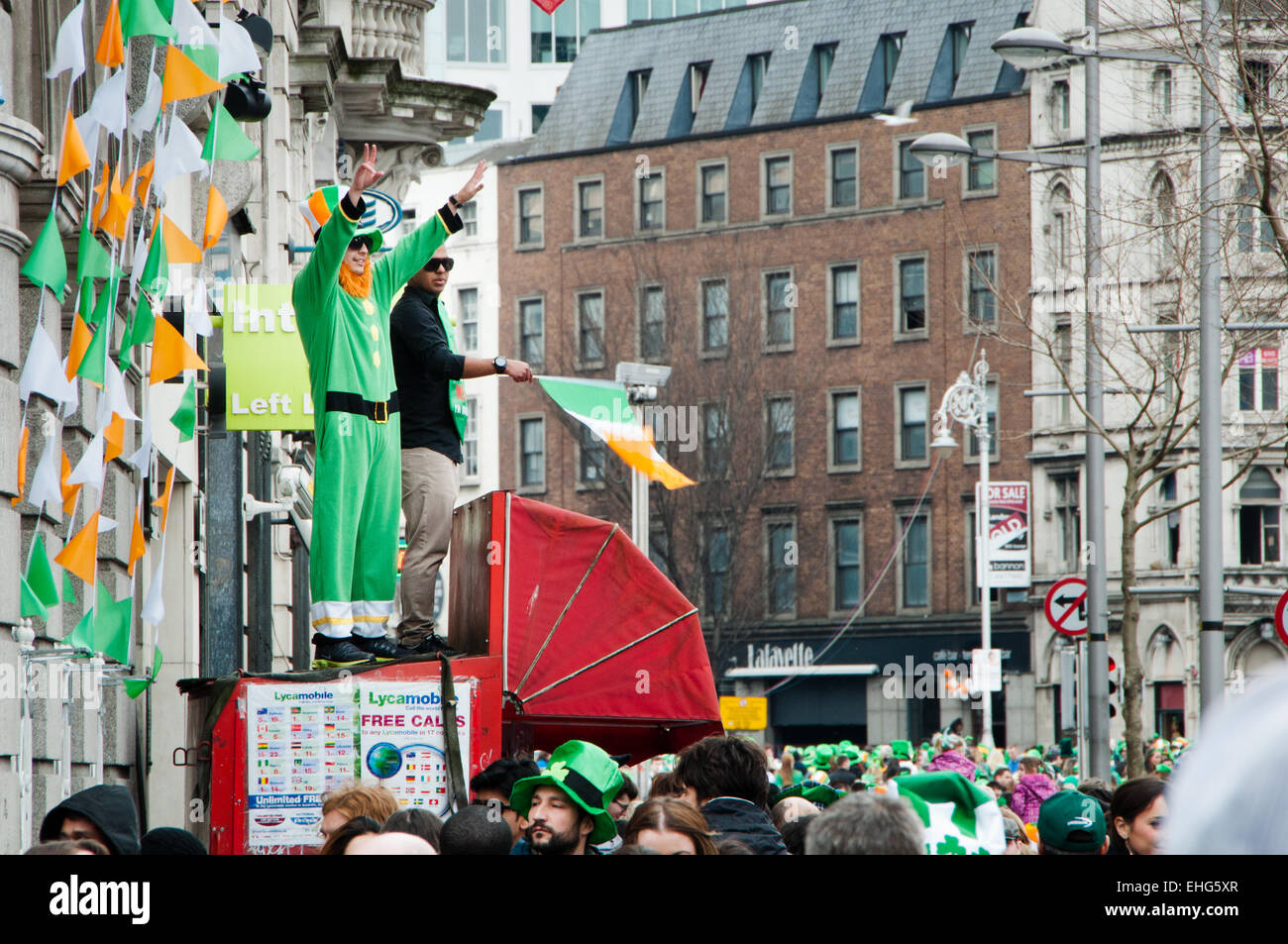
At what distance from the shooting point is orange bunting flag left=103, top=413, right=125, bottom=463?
8.12 meters

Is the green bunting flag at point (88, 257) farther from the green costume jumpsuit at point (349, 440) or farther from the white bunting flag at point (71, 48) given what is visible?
the green costume jumpsuit at point (349, 440)

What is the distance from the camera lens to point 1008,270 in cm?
5684

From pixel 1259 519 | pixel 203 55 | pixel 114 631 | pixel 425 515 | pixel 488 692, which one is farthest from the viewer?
pixel 1259 519

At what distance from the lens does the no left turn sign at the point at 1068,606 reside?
2186cm

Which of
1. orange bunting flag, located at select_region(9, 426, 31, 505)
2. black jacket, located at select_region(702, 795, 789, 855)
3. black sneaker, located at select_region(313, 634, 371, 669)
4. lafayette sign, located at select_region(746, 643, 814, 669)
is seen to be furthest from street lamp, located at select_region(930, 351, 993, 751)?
black jacket, located at select_region(702, 795, 789, 855)

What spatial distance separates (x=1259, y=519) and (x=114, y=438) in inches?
1899

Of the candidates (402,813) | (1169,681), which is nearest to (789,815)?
(402,813)

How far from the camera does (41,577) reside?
848 centimetres

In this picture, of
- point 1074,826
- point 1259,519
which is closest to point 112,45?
point 1074,826

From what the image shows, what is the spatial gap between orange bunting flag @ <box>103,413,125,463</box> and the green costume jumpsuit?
45.7 inches

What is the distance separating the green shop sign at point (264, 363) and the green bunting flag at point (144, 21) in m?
6.22

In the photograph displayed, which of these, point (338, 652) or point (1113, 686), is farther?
point (1113, 686)

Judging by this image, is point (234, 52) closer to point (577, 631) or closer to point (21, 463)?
point (21, 463)

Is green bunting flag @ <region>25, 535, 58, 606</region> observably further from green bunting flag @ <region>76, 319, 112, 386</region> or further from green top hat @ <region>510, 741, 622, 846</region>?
green top hat @ <region>510, 741, 622, 846</region>
